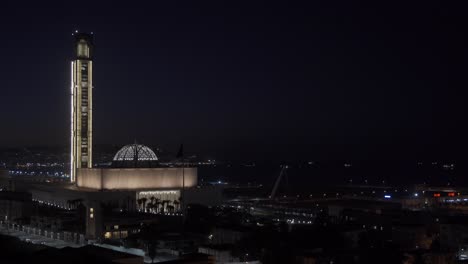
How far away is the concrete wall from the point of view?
45.0m

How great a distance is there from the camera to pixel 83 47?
47.8m

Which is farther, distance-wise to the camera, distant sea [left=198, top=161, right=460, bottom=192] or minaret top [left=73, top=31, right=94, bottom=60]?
distant sea [left=198, top=161, right=460, bottom=192]

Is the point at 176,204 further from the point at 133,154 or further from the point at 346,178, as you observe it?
the point at 346,178

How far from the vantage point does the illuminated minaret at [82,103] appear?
4728 centimetres

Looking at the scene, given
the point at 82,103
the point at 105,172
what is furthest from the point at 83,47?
the point at 105,172

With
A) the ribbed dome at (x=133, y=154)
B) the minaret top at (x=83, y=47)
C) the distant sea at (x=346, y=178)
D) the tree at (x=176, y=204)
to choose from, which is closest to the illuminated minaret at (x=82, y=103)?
the minaret top at (x=83, y=47)

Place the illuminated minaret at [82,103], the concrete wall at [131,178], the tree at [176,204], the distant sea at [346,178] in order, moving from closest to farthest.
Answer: the concrete wall at [131,178], the tree at [176,204], the illuminated minaret at [82,103], the distant sea at [346,178]

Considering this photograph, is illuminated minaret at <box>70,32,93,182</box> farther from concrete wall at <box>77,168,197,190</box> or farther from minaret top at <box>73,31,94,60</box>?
concrete wall at <box>77,168,197,190</box>

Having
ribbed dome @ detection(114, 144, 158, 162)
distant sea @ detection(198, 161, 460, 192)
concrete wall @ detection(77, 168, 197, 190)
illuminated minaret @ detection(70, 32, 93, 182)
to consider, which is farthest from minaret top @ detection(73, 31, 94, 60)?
distant sea @ detection(198, 161, 460, 192)

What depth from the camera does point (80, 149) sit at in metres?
47.8

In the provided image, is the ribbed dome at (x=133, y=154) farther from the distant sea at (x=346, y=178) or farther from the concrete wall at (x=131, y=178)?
the distant sea at (x=346, y=178)

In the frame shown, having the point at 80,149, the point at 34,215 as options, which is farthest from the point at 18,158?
the point at 34,215

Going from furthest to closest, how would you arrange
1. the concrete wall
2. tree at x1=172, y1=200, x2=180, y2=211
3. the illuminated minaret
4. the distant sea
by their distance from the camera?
the distant sea < the illuminated minaret < tree at x1=172, y1=200, x2=180, y2=211 < the concrete wall

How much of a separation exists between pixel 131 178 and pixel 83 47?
9944 mm
